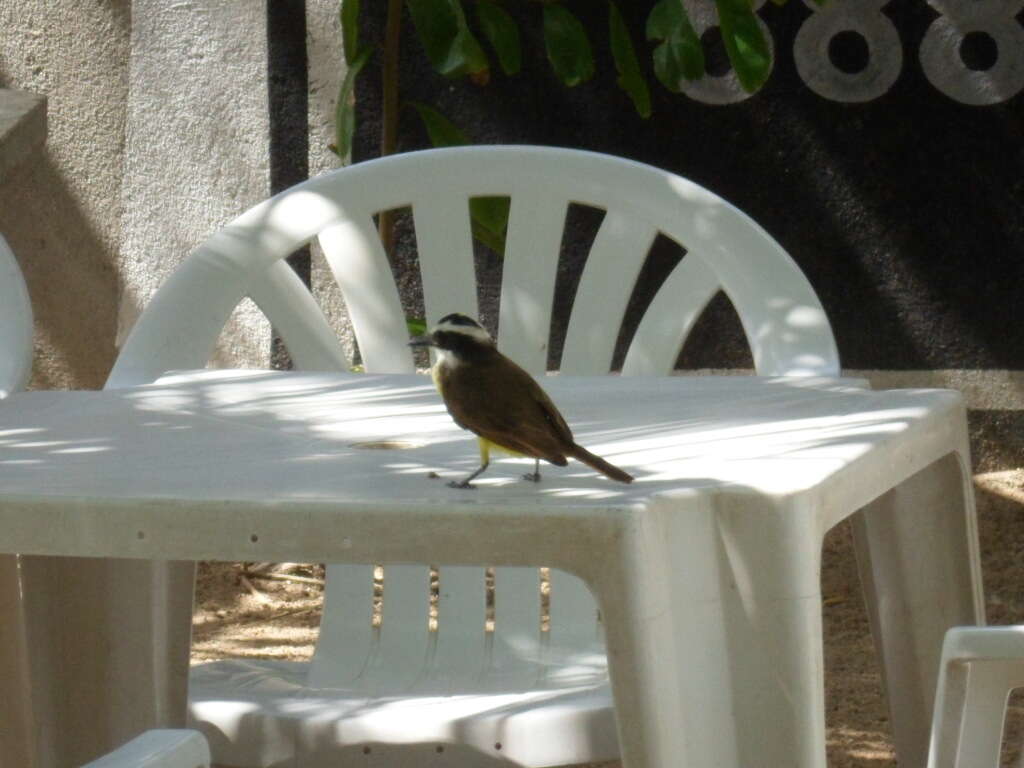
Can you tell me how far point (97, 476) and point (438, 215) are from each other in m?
1.32

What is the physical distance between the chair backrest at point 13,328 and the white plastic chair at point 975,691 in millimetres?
1364

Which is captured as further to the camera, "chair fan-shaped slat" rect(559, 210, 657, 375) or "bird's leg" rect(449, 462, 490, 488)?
"chair fan-shaped slat" rect(559, 210, 657, 375)

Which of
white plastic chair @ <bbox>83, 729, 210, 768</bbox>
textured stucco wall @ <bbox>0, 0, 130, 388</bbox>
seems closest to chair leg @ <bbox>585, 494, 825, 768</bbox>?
white plastic chair @ <bbox>83, 729, 210, 768</bbox>

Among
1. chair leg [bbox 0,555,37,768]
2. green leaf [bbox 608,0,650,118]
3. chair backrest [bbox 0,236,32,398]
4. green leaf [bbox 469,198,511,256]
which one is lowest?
chair leg [bbox 0,555,37,768]

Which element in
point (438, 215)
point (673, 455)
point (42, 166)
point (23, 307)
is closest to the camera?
point (673, 455)

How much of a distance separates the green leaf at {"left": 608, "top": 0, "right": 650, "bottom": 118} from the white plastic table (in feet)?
7.69

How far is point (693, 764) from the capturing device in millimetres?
1507

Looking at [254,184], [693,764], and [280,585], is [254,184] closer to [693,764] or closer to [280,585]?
[280,585]

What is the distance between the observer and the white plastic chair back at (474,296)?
241cm

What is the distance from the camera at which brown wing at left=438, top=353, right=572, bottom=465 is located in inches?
60.5

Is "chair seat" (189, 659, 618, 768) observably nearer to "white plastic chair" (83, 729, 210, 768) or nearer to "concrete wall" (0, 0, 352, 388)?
"white plastic chair" (83, 729, 210, 768)

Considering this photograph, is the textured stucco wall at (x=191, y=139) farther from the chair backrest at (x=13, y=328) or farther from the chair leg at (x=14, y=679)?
the chair leg at (x=14, y=679)

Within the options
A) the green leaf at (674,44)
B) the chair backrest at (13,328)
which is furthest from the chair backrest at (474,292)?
the green leaf at (674,44)

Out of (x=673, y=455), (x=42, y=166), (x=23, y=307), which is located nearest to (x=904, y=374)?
(x=42, y=166)
